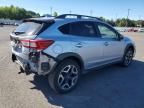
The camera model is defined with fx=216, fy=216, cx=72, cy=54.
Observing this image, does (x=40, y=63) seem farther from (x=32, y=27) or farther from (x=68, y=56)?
(x=32, y=27)

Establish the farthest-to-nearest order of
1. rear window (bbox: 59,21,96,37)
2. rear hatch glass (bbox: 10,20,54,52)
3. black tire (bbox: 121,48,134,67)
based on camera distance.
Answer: black tire (bbox: 121,48,134,67), rear window (bbox: 59,21,96,37), rear hatch glass (bbox: 10,20,54,52)

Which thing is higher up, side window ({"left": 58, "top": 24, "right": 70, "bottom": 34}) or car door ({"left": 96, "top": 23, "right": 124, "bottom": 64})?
side window ({"left": 58, "top": 24, "right": 70, "bottom": 34})

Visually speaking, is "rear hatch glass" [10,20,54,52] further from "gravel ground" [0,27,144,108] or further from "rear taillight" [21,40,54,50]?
"gravel ground" [0,27,144,108]

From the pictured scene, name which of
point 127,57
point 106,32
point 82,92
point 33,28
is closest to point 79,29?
point 33,28

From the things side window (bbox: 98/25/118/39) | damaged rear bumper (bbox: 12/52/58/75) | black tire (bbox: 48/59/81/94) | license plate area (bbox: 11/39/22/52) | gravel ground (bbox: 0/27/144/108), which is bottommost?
gravel ground (bbox: 0/27/144/108)

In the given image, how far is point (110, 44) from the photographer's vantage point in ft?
21.2

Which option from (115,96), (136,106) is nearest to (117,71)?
(115,96)

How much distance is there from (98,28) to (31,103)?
281 cm

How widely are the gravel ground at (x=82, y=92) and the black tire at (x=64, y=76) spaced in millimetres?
176

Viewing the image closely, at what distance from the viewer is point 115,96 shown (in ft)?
16.5

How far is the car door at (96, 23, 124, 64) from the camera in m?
6.19

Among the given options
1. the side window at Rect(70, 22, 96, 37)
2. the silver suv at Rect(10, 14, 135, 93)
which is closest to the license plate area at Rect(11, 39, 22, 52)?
the silver suv at Rect(10, 14, 135, 93)

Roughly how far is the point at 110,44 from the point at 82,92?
6.42 ft

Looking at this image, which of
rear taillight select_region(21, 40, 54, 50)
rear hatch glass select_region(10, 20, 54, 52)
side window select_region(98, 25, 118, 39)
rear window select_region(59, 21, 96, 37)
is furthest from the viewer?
side window select_region(98, 25, 118, 39)
